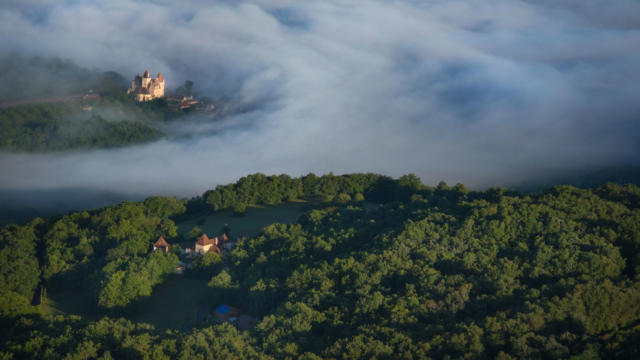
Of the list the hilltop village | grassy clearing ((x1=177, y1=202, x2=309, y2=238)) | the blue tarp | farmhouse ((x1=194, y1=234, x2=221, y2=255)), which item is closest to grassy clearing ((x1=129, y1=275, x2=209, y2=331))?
the blue tarp

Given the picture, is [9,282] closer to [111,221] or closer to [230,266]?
[111,221]

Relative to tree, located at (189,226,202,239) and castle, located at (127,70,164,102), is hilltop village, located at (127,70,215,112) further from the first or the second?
tree, located at (189,226,202,239)

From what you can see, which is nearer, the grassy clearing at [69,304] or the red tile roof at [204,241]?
the grassy clearing at [69,304]

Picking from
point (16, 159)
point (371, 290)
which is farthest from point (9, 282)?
point (16, 159)

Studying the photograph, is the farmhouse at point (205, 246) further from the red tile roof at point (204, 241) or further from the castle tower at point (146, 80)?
the castle tower at point (146, 80)

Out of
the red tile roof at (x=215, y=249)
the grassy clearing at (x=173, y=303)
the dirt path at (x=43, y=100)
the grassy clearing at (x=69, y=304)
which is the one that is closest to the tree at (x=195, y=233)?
the red tile roof at (x=215, y=249)

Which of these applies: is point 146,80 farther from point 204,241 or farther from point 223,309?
point 223,309
